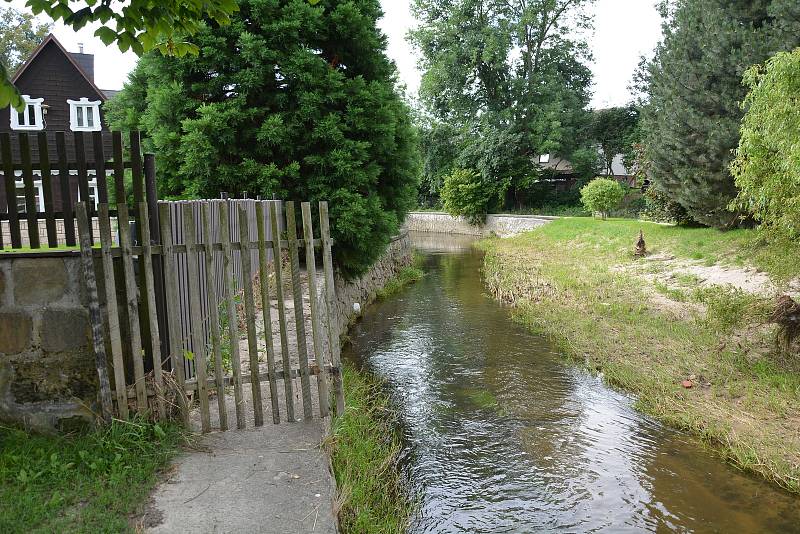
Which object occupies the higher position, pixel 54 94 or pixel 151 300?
pixel 54 94

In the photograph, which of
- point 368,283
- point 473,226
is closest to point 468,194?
point 473,226

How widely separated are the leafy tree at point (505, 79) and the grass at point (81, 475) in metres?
35.1

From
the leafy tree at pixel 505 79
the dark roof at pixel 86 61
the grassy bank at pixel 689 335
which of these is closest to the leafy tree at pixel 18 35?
the dark roof at pixel 86 61

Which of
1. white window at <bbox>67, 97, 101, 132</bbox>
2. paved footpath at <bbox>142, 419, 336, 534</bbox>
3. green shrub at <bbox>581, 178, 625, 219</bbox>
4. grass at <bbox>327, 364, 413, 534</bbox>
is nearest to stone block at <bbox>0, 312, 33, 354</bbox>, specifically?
paved footpath at <bbox>142, 419, 336, 534</bbox>

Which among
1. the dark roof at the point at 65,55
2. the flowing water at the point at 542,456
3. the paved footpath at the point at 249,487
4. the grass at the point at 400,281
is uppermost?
the dark roof at the point at 65,55

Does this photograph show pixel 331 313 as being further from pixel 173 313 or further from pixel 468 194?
pixel 468 194

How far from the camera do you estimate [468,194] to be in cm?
3956

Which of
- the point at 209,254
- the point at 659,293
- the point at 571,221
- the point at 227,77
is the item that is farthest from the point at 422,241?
the point at 209,254

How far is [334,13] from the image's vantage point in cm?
1123

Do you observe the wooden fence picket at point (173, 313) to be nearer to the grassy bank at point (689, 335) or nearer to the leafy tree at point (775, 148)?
the grassy bank at point (689, 335)

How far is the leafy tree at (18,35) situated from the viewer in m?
36.5

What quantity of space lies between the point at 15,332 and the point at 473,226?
37.9 meters

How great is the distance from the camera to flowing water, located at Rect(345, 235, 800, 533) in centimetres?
520

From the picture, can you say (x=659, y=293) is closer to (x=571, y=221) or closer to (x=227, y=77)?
(x=227, y=77)
